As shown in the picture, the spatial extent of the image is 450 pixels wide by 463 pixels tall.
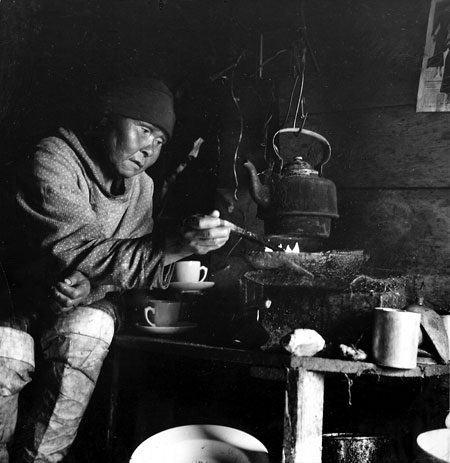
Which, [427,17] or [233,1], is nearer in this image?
[427,17]

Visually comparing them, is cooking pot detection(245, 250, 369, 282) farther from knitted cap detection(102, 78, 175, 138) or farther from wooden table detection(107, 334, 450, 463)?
knitted cap detection(102, 78, 175, 138)

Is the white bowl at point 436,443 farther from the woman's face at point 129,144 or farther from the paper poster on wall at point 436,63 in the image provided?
the woman's face at point 129,144

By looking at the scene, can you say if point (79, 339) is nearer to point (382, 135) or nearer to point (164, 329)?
point (164, 329)

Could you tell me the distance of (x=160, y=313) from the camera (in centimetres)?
206

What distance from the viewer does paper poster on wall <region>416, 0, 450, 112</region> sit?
226 cm

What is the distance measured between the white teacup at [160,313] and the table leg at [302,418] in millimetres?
718

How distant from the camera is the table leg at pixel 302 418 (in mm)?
1453

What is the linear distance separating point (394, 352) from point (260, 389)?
127 centimetres

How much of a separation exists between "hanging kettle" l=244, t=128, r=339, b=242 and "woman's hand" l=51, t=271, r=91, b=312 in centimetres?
86

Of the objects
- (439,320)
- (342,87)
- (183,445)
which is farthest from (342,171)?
(183,445)

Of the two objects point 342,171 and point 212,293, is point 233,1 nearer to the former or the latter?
point 342,171

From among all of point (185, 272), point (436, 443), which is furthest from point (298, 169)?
point (436, 443)

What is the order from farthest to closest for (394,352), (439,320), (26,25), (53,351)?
(26,25) → (53,351) → (439,320) → (394,352)

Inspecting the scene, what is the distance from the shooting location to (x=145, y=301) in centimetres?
207
